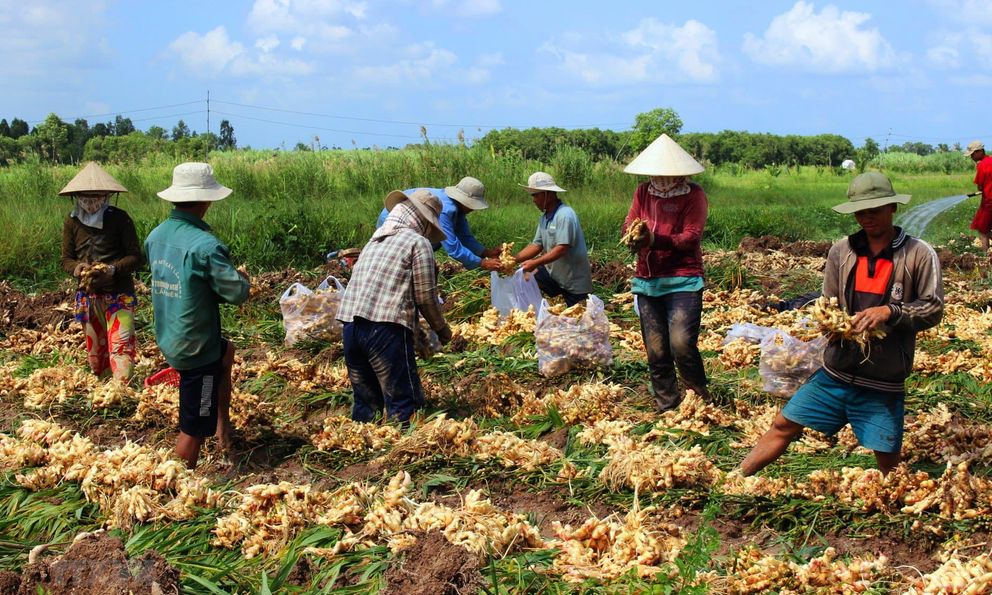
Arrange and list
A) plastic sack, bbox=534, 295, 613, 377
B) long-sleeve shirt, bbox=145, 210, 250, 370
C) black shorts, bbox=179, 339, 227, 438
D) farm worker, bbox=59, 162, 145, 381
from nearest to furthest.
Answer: long-sleeve shirt, bbox=145, 210, 250, 370
black shorts, bbox=179, 339, 227, 438
farm worker, bbox=59, 162, 145, 381
plastic sack, bbox=534, 295, 613, 377

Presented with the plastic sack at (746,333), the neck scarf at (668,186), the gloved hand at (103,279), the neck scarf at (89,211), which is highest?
the neck scarf at (668,186)

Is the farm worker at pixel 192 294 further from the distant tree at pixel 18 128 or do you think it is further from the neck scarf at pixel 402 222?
the distant tree at pixel 18 128

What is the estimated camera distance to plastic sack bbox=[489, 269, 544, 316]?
26.3 feet

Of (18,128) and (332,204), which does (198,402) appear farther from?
(18,128)

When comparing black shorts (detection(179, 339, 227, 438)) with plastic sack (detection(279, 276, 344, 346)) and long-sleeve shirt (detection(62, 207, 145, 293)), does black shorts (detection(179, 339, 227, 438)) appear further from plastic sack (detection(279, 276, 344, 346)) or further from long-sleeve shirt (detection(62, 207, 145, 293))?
plastic sack (detection(279, 276, 344, 346))

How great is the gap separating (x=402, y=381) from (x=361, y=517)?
1612 millimetres

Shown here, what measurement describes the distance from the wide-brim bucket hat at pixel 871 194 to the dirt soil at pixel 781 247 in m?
9.31

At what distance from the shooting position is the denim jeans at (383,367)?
5355 mm

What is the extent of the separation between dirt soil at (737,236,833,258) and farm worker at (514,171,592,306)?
20.0 ft

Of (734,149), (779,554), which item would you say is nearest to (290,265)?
(779,554)

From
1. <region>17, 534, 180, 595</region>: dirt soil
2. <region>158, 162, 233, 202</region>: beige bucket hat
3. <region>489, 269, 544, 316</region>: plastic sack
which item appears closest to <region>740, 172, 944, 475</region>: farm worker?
<region>17, 534, 180, 595</region>: dirt soil

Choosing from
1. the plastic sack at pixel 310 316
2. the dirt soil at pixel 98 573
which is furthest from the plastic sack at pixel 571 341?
the dirt soil at pixel 98 573

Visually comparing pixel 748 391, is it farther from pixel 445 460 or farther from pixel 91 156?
pixel 91 156

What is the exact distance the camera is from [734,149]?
53750 mm
